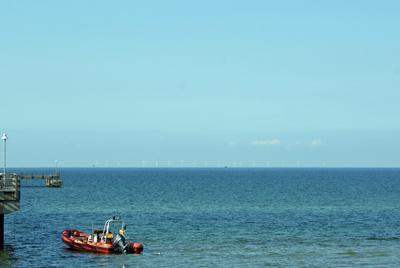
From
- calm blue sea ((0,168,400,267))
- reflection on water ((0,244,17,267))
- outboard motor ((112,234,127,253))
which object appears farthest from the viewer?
outboard motor ((112,234,127,253))

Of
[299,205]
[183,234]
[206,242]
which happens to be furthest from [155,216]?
[299,205]

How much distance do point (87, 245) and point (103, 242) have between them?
1297mm

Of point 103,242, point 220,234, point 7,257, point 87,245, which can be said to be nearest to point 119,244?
point 103,242

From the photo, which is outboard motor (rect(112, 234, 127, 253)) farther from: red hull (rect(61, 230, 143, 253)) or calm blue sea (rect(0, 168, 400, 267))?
calm blue sea (rect(0, 168, 400, 267))

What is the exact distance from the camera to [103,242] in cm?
4722

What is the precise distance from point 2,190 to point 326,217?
42.8m

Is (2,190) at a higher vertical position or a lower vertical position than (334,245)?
higher

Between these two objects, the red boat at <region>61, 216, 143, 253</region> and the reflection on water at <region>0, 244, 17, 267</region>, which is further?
the red boat at <region>61, 216, 143, 253</region>

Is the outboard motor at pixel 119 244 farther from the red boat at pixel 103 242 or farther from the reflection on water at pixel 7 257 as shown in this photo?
the reflection on water at pixel 7 257

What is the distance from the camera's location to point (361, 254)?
4647cm

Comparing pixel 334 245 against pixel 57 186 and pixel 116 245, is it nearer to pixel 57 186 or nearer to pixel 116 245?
pixel 116 245

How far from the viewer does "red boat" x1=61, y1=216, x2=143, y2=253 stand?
1806 inches

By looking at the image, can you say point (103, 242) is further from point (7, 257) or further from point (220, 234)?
point (220, 234)

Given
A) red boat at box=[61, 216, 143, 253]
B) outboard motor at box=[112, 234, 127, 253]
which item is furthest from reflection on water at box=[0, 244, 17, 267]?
outboard motor at box=[112, 234, 127, 253]
